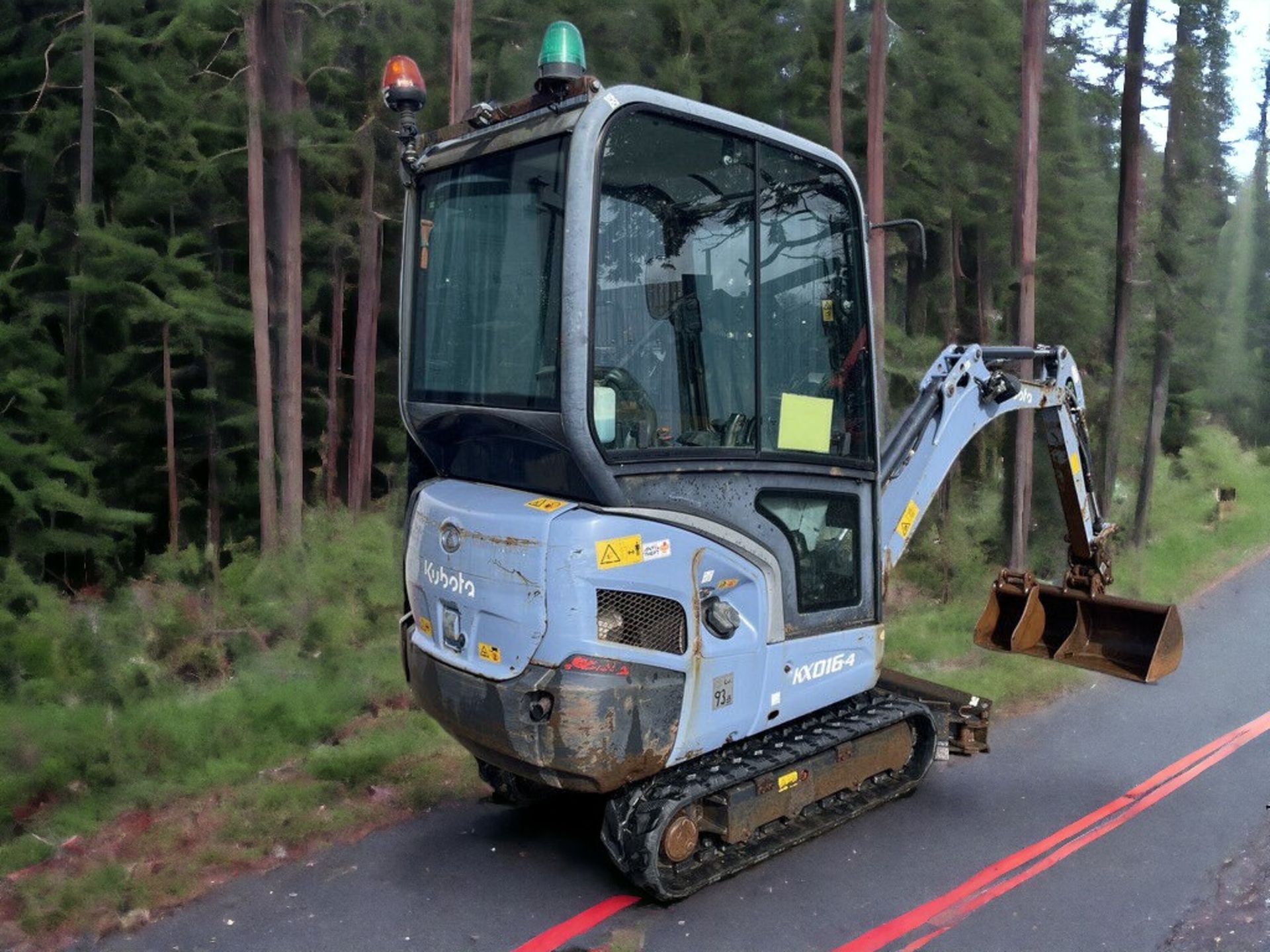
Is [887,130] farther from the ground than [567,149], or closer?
farther from the ground

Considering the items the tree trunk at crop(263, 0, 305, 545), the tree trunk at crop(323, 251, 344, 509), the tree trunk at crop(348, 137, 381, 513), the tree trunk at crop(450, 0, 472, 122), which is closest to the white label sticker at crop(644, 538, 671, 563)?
the tree trunk at crop(450, 0, 472, 122)

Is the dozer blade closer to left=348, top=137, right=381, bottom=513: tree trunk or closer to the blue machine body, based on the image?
the blue machine body

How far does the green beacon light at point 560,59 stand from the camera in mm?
4371

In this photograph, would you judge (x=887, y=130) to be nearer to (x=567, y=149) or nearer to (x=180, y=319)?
(x=180, y=319)

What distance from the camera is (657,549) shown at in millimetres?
4453

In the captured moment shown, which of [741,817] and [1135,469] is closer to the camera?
[741,817]

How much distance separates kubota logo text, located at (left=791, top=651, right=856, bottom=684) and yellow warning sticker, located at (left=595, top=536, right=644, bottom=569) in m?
1.21

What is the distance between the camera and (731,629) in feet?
15.6

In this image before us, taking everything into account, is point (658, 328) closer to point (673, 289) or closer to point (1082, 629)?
point (673, 289)

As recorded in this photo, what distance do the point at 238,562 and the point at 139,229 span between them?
18.1 ft

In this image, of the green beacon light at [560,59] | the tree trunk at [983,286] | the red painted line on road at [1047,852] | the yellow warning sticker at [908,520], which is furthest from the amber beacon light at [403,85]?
the tree trunk at [983,286]

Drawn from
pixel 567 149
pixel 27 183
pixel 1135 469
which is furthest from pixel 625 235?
pixel 1135 469

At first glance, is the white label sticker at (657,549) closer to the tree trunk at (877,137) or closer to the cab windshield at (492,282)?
A: the cab windshield at (492,282)

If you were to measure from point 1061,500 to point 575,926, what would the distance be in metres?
4.68
